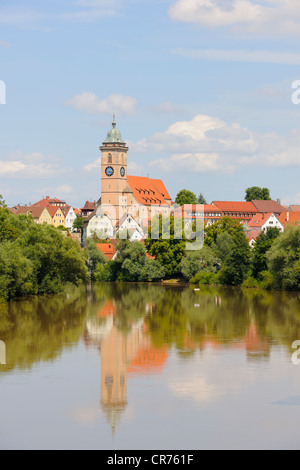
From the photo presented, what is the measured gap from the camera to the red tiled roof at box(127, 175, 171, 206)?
145625mm

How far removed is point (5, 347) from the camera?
29.9 meters

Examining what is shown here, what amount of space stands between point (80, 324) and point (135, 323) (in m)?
2.84

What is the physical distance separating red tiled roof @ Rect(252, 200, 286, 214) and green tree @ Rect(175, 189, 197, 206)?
1182cm

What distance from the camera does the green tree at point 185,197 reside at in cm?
14662

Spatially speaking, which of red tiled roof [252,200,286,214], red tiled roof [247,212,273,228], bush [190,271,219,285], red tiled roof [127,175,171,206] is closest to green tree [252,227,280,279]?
bush [190,271,219,285]

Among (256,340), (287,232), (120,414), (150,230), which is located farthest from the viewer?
(150,230)

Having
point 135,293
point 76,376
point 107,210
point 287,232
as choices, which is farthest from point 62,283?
point 107,210

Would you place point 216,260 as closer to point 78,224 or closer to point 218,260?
point 218,260

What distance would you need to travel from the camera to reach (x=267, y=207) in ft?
481

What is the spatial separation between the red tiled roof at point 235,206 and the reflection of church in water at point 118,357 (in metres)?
107

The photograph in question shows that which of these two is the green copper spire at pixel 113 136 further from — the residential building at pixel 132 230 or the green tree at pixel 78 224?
the residential building at pixel 132 230

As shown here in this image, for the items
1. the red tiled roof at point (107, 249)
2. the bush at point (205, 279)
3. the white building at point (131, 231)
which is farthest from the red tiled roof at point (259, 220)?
the bush at point (205, 279)

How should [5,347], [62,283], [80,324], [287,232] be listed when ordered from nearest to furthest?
[5,347]
[80,324]
[62,283]
[287,232]
